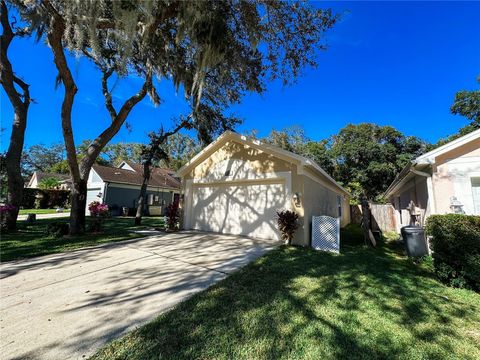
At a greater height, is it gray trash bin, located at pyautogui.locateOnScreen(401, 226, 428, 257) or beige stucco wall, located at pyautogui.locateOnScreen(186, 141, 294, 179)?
beige stucco wall, located at pyautogui.locateOnScreen(186, 141, 294, 179)

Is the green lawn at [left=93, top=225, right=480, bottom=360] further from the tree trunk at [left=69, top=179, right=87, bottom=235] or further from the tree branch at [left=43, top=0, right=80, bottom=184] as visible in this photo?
the tree branch at [left=43, top=0, right=80, bottom=184]

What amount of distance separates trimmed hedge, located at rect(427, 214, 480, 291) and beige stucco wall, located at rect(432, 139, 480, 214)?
2095mm

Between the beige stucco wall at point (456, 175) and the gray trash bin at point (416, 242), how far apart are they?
0.77 metres

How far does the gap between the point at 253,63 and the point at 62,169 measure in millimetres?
42673

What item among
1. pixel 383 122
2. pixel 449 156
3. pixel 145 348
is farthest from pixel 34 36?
pixel 383 122

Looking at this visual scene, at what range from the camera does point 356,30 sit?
25.0 feet

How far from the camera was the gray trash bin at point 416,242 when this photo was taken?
6.09m

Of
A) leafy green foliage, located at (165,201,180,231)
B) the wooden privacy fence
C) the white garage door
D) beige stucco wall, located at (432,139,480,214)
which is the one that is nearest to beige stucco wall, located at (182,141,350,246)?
the white garage door

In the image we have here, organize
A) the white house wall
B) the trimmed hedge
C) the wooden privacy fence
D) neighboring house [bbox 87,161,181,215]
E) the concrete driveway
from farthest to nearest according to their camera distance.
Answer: neighboring house [bbox 87,161,181,215]
the wooden privacy fence
the white house wall
the trimmed hedge
the concrete driveway

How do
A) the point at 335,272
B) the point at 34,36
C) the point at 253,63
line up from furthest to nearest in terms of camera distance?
the point at 253,63, the point at 34,36, the point at 335,272

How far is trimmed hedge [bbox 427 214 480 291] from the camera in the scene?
3.99m

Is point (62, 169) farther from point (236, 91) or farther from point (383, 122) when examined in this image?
point (383, 122)

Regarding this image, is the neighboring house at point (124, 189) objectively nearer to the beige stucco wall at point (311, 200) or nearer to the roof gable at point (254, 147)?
the roof gable at point (254, 147)

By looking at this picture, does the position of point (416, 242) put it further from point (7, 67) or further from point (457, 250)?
point (7, 67)
